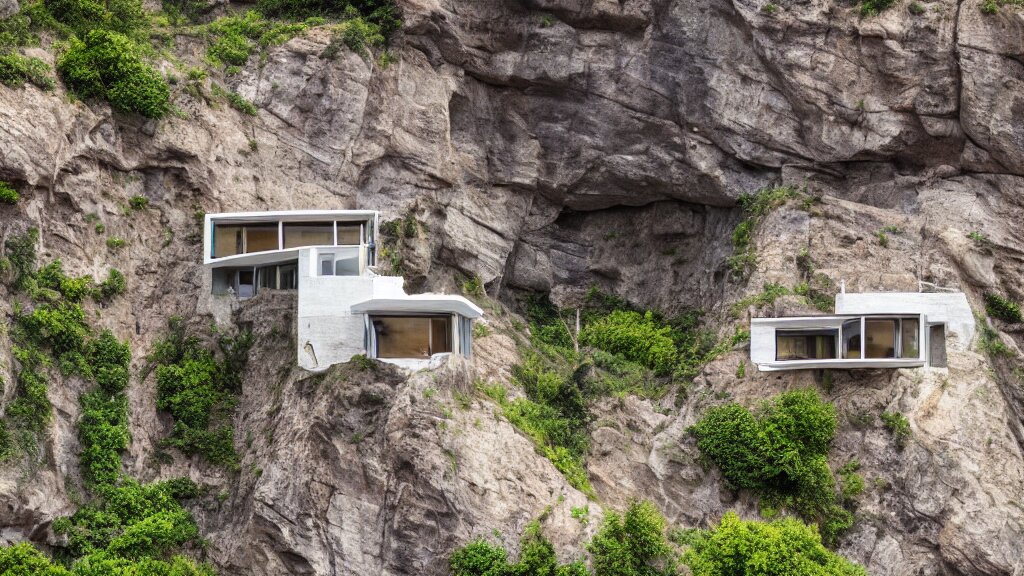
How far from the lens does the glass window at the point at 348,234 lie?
1908 inches

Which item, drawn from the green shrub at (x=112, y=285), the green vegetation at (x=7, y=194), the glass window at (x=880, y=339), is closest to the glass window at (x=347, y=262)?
the green shrub at (x=112, y=285)

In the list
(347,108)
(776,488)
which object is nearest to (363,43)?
(347,108)

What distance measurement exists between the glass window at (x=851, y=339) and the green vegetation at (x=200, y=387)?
2089 cm

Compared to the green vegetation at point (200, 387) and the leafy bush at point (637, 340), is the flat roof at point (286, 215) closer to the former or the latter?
the green vegetation at point (200, 387)

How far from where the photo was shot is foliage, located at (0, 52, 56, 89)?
1761 inches

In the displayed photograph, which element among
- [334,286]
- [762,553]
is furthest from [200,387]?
[762,553]

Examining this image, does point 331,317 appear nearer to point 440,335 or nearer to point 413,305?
point 413,305

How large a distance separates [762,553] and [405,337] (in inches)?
525

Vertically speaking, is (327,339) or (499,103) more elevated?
(499,103)

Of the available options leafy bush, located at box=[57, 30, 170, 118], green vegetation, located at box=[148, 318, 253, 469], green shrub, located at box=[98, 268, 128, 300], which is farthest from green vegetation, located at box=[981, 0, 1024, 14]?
green shrub, located at box=[98, 268, 128, 300]

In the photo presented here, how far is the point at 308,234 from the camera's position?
48.1 m

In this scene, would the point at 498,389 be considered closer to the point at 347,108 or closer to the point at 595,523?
the point at 595,523

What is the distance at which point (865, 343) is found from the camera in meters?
47.2

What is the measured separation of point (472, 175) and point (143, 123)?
14235 mm
